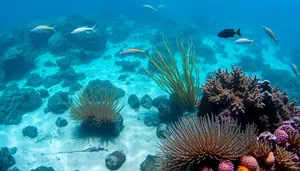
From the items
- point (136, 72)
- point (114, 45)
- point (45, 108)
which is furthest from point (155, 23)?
point (45, 108)

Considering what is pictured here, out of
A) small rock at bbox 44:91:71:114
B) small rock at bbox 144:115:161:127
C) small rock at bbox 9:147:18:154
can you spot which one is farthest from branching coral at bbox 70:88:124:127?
small rock at bbox 44:91:71:114

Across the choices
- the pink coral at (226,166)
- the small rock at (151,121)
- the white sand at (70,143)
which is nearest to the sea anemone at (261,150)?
the pink coral at (226,166)

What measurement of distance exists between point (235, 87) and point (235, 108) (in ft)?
2.13

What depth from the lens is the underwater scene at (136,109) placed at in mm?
2635

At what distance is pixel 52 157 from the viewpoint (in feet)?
23.0

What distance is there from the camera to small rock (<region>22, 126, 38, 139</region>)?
821 centimetres

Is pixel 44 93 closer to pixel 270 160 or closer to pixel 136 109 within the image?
pixel 136 109

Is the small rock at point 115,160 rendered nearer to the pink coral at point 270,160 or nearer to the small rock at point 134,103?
the small rock at point 134,103

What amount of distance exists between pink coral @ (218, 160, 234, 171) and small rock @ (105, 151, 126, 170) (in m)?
4.41

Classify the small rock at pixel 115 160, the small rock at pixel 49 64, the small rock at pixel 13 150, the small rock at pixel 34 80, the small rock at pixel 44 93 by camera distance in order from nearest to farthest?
the small rock at pixel 115 160
the small rock at pixel 13 150
the small rock at pixel 44 93
the small rock at pixel 34 80
the small rock at pixel 49 64

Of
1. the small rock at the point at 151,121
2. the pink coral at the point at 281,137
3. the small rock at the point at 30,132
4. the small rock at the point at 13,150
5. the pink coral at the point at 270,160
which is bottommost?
the small rock at the point at 13,150

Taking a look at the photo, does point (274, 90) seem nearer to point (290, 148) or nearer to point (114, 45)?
point (290, 148)

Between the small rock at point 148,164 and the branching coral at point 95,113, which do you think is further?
the branching coral at point 95,113

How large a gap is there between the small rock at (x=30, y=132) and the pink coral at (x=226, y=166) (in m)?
7.77
